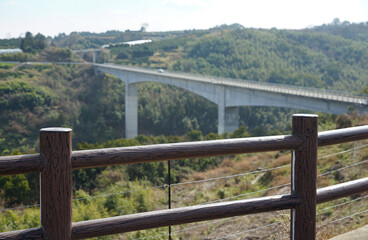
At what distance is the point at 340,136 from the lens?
2.73 m

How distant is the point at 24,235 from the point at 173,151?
79 cm

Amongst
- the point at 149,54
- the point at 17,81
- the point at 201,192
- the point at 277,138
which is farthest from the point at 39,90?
the point at 277,138

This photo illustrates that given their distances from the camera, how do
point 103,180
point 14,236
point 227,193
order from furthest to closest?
point 103,180
point 227,193
point 14,236

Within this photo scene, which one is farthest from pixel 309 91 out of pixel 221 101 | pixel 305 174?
pixel 305 174

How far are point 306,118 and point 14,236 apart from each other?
1.58 meters

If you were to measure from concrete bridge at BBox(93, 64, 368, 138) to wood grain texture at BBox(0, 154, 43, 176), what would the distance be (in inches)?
934

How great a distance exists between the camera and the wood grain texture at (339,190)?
2.67m

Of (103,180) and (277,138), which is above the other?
(277,138)

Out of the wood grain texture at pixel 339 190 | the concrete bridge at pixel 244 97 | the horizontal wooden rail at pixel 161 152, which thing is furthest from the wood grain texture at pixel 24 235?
the concrete bridge at pixel 244 97

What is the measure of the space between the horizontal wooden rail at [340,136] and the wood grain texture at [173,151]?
217 mm

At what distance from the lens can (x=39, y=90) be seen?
5153cm

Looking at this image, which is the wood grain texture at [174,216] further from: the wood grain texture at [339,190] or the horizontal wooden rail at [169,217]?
the wood grain texture at [339,190]

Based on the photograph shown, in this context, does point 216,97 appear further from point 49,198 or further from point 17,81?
point 49,198

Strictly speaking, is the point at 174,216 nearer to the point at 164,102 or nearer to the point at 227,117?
the point at 227,117
